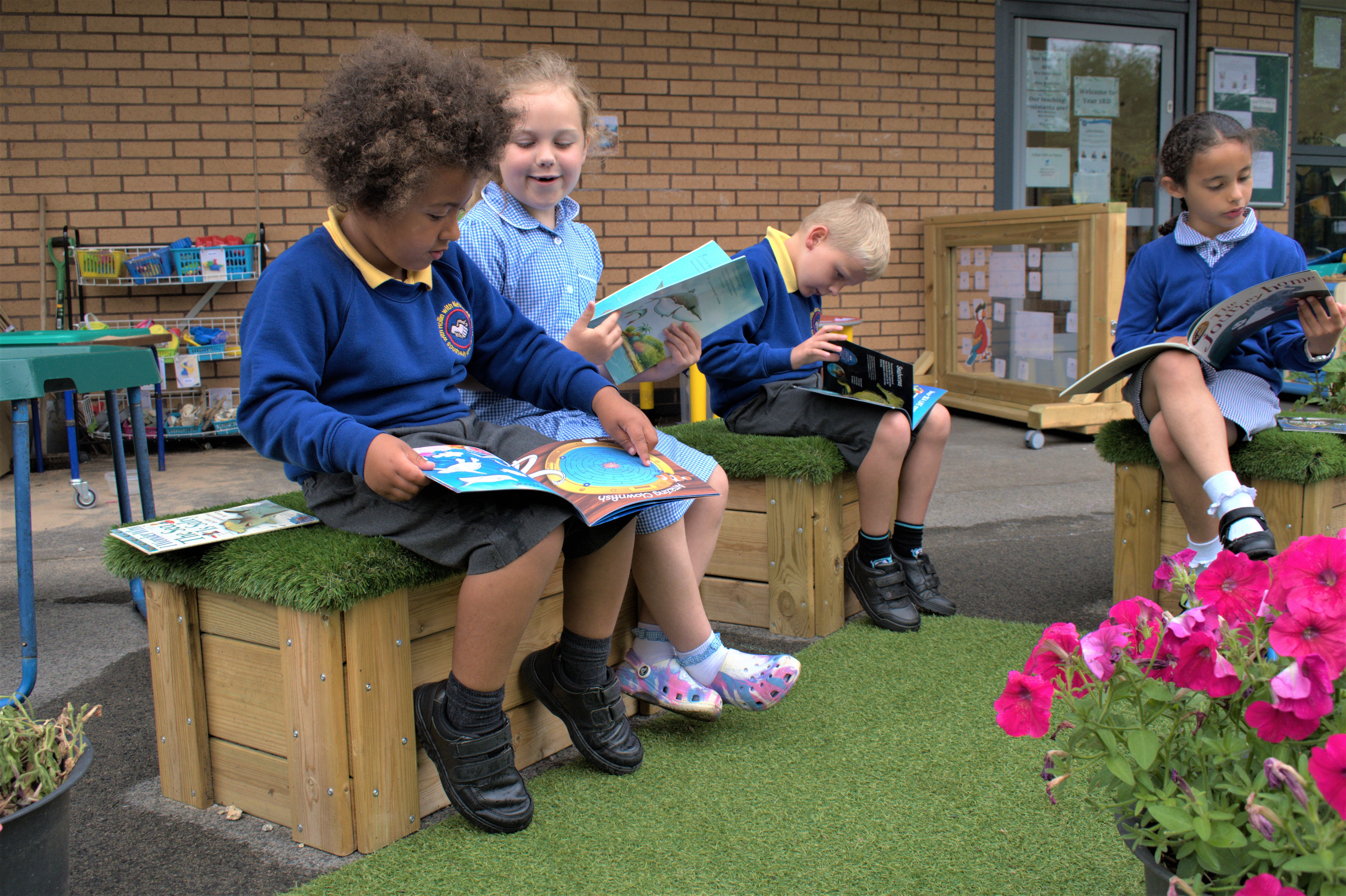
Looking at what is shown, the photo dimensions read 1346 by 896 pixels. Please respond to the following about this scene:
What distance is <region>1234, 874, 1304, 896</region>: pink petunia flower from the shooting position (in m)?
0.85

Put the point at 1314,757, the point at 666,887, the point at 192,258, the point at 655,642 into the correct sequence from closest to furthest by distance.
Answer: the point at 1314,757 → the point at 666,887 → the point at 655,642 → the point at 192,258

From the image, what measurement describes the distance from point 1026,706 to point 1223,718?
20cm

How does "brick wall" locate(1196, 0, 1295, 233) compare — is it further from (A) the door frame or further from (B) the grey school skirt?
(B) the grey school skirt

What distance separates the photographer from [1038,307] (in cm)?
592

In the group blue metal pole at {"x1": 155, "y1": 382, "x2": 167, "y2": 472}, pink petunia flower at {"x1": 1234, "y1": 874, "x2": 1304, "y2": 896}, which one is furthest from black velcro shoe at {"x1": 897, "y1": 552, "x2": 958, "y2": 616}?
blue metal pole at {"x1": 155, "y1": 382, "x2": 167, "y2": 472}

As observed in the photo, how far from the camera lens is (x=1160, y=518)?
274 cm

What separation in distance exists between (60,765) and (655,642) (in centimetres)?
115

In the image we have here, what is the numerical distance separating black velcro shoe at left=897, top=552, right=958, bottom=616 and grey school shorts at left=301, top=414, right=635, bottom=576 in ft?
4.48

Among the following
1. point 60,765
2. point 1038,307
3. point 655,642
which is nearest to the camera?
point 60,765

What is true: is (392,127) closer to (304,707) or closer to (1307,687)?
(304,707)

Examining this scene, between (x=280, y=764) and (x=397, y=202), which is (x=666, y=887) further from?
(x=397, y=202)

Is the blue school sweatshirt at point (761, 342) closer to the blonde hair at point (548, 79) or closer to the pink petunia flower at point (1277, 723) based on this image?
the blonde hair at point (548, 79)

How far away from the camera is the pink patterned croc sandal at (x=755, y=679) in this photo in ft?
6.91

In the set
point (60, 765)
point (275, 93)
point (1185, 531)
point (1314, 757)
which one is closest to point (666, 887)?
point (60, 765)
